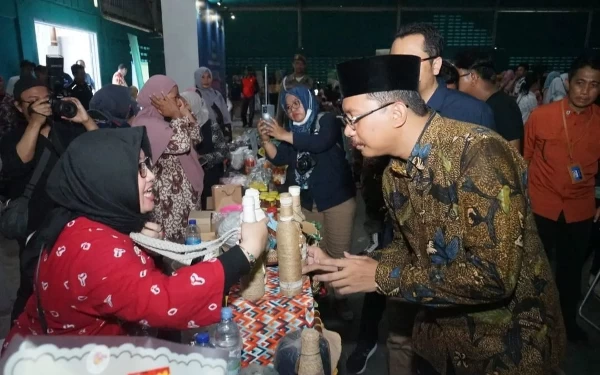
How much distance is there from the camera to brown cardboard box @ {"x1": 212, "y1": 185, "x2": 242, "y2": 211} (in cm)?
284

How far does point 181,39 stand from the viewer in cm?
549

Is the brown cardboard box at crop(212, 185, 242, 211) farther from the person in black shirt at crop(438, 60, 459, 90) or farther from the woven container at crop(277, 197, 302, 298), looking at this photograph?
the person in black shirt at crop(438, 60, 459, 90)

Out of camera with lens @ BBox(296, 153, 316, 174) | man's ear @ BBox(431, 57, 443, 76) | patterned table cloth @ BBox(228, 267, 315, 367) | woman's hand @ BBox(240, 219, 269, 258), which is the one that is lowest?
patterned table cloth @ BBox(228, 267, 315, 367)

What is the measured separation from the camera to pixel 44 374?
0.89 meters

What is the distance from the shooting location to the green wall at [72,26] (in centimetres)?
852

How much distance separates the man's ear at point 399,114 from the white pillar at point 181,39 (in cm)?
466

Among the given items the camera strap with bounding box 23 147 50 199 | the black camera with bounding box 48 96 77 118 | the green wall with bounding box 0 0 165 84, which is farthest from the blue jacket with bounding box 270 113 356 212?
the green wall with bounding box 0 0 165 84

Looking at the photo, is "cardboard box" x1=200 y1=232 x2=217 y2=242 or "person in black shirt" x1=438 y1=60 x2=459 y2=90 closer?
"cardboard box" x1=200 y1=232 x2=217 y2=242

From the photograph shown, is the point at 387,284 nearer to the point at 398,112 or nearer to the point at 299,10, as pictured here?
the point at 398,112

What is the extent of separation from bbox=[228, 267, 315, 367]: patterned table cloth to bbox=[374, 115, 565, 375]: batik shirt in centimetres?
47

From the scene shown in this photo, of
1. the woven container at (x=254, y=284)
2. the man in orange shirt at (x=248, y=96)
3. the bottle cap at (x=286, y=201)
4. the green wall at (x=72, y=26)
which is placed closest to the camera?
the bottle cap at (x=286, y=201)

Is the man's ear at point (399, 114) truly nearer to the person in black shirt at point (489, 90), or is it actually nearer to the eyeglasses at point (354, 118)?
the eyeglasses at point (354, 118)

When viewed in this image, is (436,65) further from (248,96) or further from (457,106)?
(248,96)

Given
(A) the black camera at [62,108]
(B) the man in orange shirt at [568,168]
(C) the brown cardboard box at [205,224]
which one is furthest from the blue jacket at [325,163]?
(A) the black camera at [62,108]
